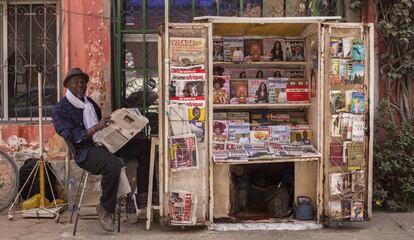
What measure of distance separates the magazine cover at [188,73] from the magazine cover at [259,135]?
3.29 ft

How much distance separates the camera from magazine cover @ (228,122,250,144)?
6.38m

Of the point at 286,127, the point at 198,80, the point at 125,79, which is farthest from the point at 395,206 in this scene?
the point at 125,79

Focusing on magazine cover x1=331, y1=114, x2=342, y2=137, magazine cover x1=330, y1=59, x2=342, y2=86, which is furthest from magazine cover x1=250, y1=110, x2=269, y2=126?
magazine cover x1=330, y1=59, x2=342, y2=86

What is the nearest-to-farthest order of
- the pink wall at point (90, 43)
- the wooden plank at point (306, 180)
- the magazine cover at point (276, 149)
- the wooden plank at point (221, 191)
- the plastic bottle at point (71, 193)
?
1. the magazine cover at point (276, 149)
2. the wooden plank at point (221, 191)
3. the wooden plank at point (306, 180)
4. the plastic bottle at point (71, 193)
5. the pink wall at point (90, 43)

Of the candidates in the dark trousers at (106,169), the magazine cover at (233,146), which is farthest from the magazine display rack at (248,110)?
the dark trousers at (106,169)

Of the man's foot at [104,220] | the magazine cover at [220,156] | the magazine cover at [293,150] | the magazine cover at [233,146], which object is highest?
the magazine cover at [233,146]

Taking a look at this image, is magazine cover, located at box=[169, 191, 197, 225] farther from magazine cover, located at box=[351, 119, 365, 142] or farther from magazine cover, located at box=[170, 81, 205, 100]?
magazine cover, located at box=[351, 119, 365, 142]

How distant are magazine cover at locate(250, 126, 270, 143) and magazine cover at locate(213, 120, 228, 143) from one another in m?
0.30

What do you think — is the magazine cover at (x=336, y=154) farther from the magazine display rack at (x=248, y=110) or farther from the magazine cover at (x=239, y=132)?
the magazine cover at (x=239, y=132)

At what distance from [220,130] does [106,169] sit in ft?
4.51

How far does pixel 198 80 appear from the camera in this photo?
5.80 meters

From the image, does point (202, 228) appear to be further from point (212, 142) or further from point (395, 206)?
point (395, 206)

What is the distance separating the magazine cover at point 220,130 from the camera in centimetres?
634

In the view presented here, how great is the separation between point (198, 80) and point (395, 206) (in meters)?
2.85
